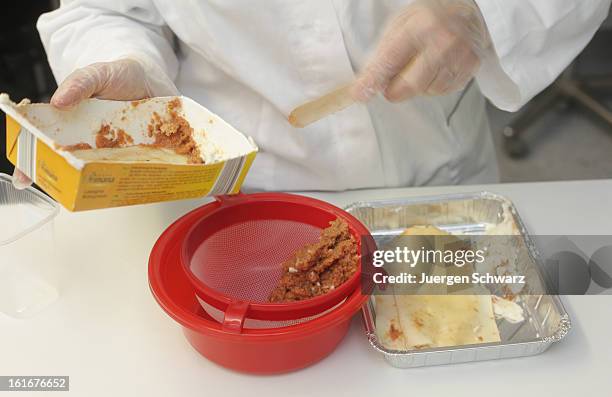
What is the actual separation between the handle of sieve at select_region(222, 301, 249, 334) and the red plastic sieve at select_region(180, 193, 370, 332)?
89mm

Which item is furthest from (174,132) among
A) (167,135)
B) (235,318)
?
(235,318)

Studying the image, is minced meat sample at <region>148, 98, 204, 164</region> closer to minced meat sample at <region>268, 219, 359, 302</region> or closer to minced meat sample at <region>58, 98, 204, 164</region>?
minced meat sample at <region>58, 98, 204, 164</region>

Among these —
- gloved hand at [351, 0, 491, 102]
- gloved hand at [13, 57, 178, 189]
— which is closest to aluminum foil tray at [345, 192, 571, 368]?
gloved hand at [351, 0, 491, 102]

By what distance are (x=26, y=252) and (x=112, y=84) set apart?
25 cm

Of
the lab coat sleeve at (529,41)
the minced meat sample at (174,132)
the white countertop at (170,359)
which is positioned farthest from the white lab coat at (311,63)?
the white countertop at (170,359)

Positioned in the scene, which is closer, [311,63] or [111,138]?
[111,138]

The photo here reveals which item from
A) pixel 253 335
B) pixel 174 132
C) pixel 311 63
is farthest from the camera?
pixel 311 63

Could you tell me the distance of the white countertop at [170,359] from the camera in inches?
29.0

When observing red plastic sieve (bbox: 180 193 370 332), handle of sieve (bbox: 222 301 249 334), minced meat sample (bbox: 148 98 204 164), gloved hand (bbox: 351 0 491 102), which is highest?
gloved hand (bbox: 351 0 491 102)

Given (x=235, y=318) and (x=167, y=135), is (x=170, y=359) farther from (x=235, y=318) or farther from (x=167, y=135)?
(x=167, y=135)

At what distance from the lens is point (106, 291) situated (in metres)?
0.87

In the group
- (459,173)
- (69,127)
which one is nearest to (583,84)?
(459,173)

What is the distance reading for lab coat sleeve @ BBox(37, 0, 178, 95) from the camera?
939mm

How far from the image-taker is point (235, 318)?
0.69m
